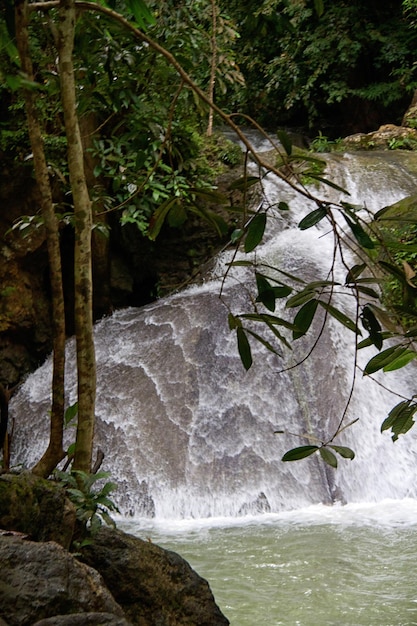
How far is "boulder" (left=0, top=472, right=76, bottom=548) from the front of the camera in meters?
2.09

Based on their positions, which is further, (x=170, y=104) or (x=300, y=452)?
(x=170, y=104)

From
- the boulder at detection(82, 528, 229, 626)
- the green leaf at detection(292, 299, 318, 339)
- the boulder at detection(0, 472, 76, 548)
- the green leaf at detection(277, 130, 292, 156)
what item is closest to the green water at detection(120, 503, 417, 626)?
the boulder at detection(82, 528, 229, 626)

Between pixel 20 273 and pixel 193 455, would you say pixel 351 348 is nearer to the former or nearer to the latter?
pixel 193 455

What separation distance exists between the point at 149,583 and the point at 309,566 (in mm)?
1786

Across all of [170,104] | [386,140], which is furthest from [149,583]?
[386,140]

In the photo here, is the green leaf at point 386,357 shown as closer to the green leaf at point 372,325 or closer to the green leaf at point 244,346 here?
the green leaf at point 372,325

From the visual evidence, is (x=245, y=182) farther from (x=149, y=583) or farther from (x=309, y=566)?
(x=309, y=566)

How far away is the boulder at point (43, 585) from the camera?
5.63 ft

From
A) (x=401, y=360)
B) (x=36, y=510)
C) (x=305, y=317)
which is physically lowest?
(x=36, y=510)

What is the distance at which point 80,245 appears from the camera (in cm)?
213

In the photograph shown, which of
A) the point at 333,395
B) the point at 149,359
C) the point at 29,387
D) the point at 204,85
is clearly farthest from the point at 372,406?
the point at 204,85

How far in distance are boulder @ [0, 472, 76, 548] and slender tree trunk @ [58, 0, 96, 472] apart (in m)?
0.16

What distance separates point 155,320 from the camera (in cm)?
714

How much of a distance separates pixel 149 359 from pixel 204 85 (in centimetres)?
495
